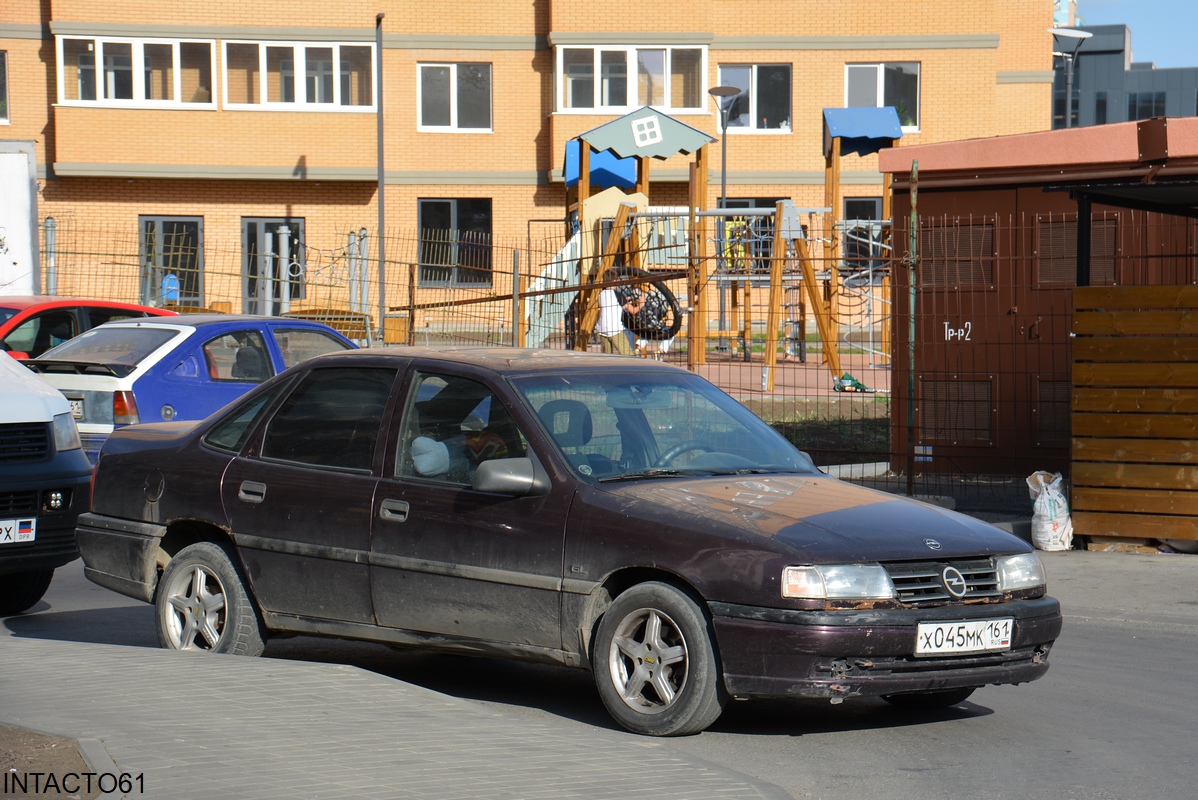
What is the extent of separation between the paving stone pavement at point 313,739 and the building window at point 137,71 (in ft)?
102

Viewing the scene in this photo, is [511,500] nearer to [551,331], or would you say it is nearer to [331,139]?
[551,331]

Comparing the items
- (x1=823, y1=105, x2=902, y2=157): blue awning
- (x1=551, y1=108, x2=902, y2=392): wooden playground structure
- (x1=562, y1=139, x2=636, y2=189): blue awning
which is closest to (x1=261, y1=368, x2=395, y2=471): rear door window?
(x1=551, y1=108, x2=902, y2=392): wooden playground structure

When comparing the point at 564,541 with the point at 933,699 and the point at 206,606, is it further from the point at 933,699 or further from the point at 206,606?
the point at 206,606

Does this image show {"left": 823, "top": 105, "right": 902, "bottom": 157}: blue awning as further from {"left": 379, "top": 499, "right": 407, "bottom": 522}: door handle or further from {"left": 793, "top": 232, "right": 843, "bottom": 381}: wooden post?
{"left": 379, "top": 499, "right": 407, "bottom": 522}: door handle

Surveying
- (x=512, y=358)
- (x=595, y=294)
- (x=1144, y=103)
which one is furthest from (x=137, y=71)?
(x=1144, y=103)

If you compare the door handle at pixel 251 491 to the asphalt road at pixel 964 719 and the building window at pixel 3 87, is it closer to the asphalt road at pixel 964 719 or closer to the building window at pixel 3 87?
the asphalt road at pixel 964 719

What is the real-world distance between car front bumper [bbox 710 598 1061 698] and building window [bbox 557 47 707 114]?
30679mm

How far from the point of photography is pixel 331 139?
35500 mm

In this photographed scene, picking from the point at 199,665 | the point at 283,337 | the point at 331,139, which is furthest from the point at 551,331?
the point at 331,139

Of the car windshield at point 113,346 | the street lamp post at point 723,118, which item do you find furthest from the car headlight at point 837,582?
the street lamp post at point 723,118

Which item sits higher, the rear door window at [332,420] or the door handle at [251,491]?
the rear door window at [332,420]

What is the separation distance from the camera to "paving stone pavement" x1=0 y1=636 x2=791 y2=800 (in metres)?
4.88

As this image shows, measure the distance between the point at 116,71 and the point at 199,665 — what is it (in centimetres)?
3182

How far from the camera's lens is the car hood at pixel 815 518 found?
18.9 feet
